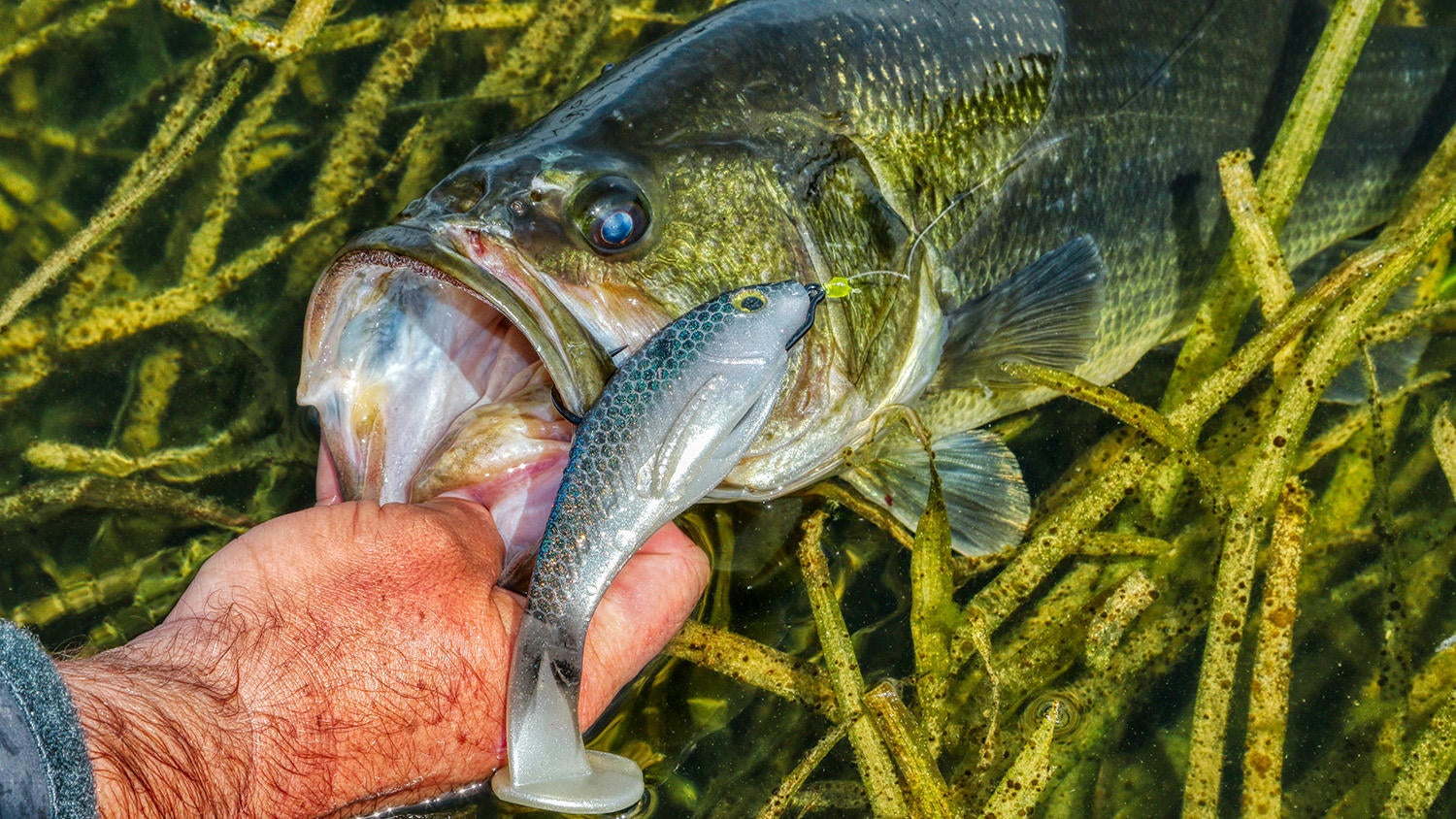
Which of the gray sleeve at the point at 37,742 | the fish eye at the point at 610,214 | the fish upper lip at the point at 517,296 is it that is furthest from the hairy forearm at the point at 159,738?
the fish eye at the point at 610,214

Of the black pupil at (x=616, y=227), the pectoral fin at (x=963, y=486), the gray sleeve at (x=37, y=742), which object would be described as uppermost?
the black pupil at (x=616, y=227)

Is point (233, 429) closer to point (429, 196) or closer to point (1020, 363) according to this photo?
point (429, 196)

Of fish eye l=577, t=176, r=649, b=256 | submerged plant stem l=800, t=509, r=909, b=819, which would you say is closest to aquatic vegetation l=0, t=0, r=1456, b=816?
submerged plant stem l=800, t=509, r=909, b=819

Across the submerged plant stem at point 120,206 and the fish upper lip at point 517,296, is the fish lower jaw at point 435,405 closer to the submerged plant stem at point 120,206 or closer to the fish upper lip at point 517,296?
the fish upper lip at point 517,296

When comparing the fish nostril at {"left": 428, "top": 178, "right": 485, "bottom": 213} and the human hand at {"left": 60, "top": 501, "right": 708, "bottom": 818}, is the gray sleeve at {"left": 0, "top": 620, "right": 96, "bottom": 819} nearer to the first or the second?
the human hand at {"left": 60, "top": 501, "right": 708, "bottom": 818}

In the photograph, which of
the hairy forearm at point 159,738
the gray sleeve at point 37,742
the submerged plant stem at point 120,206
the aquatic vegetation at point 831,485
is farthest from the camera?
the submerged plant stem at point 120,206

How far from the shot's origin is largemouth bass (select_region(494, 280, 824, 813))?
200 cm

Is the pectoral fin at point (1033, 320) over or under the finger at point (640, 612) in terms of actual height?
over

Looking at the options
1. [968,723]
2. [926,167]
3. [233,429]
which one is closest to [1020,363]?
[926,167]

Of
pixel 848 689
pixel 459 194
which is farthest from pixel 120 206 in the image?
pixel 848 689

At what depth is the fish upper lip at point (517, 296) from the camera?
208 centimetres

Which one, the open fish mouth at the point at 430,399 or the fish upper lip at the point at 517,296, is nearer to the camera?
the fish upper lip at the point at 517,296

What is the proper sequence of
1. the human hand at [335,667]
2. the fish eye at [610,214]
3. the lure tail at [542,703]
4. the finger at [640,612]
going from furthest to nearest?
the finger at [640,612], the fish eye at [610,214], the lure tail at [542,703], the human hand at [335,667]

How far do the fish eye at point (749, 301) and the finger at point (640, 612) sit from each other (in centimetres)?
76
